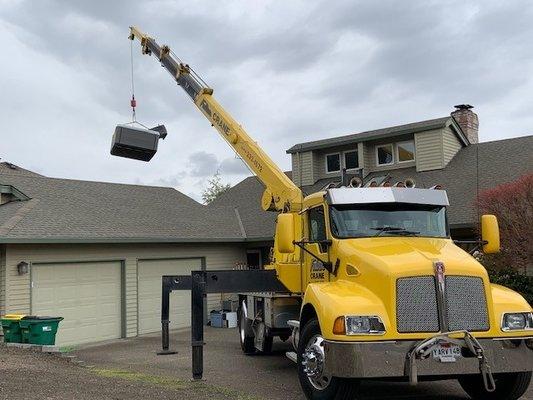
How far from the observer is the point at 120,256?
17094mm

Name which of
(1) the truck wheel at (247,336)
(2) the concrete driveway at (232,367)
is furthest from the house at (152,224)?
(1) the truck wheel at (247,336)

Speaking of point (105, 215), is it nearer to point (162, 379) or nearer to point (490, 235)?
point (162, 379)

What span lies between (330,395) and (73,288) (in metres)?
10.6

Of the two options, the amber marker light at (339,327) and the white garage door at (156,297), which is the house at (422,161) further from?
the amber marker light at (339,327)

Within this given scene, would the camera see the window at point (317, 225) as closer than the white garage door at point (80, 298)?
Yes

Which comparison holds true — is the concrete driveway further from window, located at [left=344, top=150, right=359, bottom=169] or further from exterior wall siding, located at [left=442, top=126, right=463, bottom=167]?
exterior wall siding, located at [left=442, top=126, right=463, bottom=167]

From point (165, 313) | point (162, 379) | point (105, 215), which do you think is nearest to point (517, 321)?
point (162, 379)

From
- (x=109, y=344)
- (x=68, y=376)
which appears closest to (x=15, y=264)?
(x=109, y=344)

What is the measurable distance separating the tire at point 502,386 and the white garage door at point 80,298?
10667 millimetres

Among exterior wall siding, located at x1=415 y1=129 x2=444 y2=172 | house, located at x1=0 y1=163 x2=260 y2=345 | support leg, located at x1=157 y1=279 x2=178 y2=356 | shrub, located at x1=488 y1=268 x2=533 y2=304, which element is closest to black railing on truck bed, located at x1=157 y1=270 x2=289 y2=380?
support leg, located at x1=157 y1=279 x2=178 y2=356

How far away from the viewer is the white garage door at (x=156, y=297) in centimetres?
1778

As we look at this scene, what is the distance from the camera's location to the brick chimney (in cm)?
2222

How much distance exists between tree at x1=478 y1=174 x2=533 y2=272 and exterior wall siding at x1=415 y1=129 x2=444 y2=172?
6.24 m

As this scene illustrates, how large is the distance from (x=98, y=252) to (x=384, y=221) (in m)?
10.3
